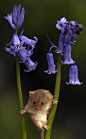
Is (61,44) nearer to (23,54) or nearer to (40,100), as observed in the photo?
(23,54)

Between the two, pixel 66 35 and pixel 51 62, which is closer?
pixel 66 35

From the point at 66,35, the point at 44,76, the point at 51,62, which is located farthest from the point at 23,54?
the point at 44,76

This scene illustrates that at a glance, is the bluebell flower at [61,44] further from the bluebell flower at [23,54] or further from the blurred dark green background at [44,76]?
the blurred dark green background at [44,76]

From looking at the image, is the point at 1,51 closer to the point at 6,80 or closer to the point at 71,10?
the point at 6,80

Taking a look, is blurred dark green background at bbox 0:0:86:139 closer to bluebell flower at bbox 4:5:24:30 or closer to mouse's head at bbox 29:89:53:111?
mouse's head at bbox 29:89:53:111

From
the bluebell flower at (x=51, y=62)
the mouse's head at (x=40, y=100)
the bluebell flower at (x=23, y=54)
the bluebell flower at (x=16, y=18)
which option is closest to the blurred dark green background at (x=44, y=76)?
the mouse's head at (x=40, y=100)

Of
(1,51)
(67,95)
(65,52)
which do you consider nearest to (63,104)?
(67,95)

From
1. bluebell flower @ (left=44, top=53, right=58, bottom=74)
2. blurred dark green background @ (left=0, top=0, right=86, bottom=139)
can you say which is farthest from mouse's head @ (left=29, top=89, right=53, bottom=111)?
blurred dark green background @ (left=0, top=0, right=86, bottom=139)

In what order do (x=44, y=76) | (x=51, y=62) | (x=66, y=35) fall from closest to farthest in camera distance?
(x=66, y=35)
(x=51, y=62)
(x=44, y=76)

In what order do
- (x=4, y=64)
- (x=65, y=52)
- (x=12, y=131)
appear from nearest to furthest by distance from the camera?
(x=65, y=52), (x=12, y=131), (x=4, y=64)
